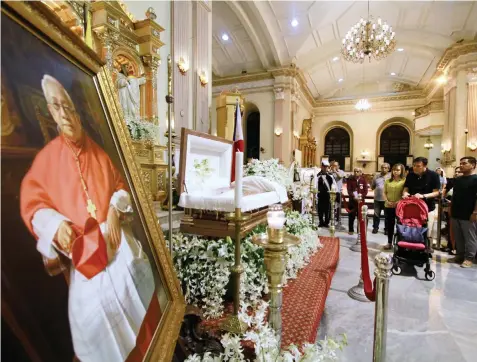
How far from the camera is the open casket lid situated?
2525mm

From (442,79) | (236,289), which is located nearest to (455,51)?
(442,79)

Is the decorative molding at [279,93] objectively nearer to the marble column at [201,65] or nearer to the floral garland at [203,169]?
the marble column at [201,65]

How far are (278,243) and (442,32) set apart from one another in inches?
531

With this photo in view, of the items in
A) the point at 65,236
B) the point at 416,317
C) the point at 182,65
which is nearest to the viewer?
the point at 65,236

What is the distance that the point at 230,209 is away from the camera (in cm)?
227

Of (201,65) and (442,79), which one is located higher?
(442,79)

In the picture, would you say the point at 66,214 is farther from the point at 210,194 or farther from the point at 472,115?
the point at 472,115

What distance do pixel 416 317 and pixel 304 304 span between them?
4.14 ft

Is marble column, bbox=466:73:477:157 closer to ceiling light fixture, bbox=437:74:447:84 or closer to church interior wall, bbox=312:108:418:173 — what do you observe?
ceiling light fixture, bbox=437:74:447:84

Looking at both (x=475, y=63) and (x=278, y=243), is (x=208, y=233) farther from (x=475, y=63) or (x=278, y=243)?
(x=475, y=63)

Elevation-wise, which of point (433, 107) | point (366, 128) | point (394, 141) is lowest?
point (394, 141)

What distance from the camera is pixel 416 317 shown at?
273cm

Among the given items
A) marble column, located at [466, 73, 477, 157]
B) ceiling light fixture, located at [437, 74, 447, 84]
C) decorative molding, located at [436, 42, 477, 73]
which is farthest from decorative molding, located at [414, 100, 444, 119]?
marble column, located at [466, 73, 477, 157]

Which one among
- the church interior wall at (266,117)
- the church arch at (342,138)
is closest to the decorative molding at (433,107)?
the church arch at (342,138)
